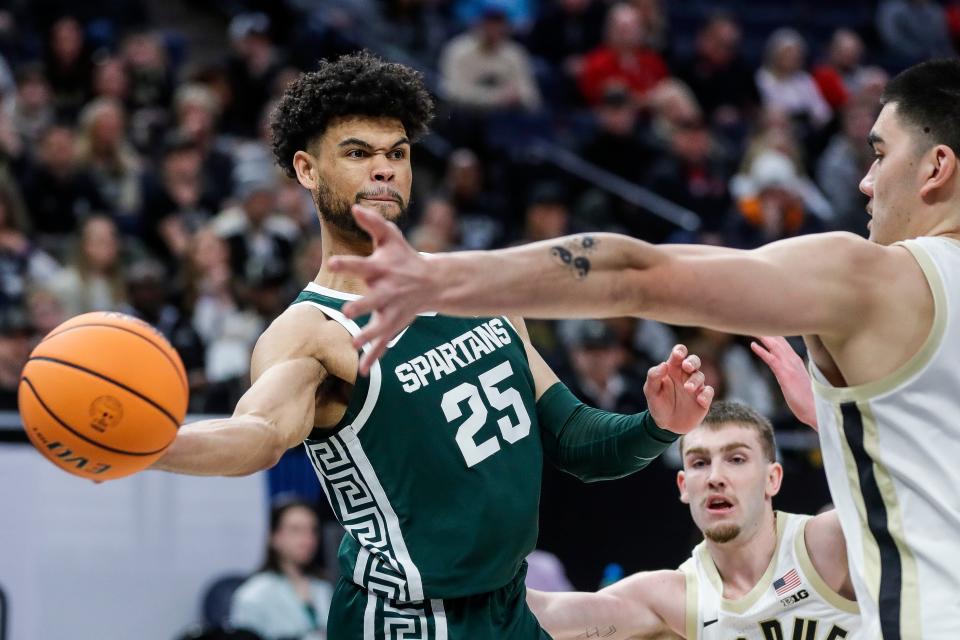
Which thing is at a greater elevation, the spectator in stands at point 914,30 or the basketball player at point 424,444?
the spectator in stands at point 914,30

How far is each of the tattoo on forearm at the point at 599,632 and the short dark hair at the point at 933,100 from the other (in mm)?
2378

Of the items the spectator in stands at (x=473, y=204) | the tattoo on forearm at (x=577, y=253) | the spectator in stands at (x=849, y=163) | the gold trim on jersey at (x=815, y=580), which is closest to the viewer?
the tattoo on forearm at (x=577, y=253)

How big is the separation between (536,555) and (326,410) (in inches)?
181

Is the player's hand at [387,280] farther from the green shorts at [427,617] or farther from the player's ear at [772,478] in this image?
the player's ear at [772,478]

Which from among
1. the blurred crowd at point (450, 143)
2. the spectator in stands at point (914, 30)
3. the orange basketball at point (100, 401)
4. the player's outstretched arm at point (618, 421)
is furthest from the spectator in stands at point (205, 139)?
the spectator in stands at point (914, 30)

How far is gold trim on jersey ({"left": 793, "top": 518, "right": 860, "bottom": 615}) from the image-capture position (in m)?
4.87

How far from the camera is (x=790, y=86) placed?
51.4ft

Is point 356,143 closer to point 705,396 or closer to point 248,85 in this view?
point 705,396

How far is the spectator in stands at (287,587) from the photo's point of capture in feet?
26.7

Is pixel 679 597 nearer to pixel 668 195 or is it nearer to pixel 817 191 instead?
pixel 668 195

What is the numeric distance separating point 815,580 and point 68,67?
29.3 feet

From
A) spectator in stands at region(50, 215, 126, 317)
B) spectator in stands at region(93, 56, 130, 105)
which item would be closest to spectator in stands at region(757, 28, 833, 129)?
spectator in stands at region(93, 56, 130, 105)

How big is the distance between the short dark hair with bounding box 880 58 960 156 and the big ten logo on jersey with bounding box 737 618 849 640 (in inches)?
80.5

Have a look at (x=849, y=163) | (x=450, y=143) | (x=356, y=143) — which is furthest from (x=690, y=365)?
(x=849, y=163)
